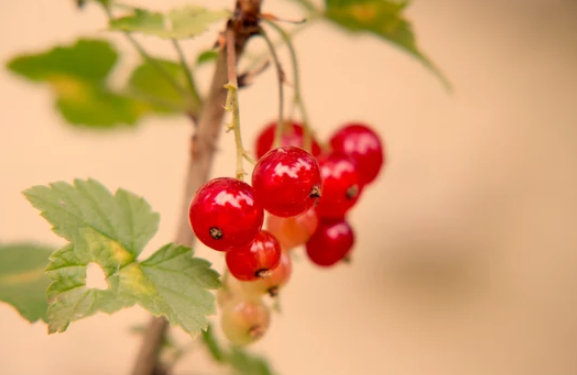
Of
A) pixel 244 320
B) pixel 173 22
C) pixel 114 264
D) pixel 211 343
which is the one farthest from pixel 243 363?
pixel 173 22

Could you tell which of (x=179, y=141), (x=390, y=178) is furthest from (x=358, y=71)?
(x=179, y=141)

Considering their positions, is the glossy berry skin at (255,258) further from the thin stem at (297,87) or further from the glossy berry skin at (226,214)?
the thin stem at (297,87)

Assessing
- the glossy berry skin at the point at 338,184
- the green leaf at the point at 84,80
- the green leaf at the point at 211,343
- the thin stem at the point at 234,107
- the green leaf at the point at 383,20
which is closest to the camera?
the thin stem at the point at 234,107

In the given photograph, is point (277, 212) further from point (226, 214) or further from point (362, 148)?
point (362, 148)

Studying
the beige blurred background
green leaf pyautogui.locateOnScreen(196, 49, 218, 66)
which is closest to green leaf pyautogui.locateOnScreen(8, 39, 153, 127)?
green leaf pyautogui.locateOnScreen(196, 49, 218, 66)

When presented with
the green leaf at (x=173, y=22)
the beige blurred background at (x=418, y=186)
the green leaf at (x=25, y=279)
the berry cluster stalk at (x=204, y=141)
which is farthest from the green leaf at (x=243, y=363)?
the beige blurred background at (x=418, y=186)

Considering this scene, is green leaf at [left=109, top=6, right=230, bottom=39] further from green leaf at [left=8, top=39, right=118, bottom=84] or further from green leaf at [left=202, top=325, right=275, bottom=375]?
green leaf at [left=202, top=325, right=275, bottom=375]
